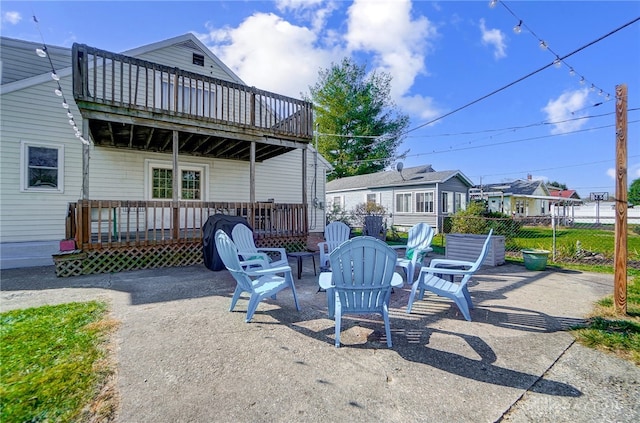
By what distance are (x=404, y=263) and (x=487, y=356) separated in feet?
7.14

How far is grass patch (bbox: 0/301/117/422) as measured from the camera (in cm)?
184

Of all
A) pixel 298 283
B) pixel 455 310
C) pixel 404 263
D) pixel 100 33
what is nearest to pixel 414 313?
pixel 455 310

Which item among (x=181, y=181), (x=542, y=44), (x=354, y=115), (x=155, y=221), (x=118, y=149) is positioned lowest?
(x=155, y=221)

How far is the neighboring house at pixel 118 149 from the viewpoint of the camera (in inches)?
240

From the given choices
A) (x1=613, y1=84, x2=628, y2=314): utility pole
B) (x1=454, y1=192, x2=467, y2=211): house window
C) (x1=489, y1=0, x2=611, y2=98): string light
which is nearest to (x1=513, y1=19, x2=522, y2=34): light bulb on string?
(x1=489, y1=0, x2=611, y2=98): string light

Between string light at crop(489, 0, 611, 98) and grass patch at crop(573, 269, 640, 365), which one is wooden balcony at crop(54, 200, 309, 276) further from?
grass patch at crop(573, 269, 640, 365)

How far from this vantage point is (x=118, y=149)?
8156mm

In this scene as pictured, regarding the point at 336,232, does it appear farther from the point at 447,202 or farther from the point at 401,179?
the point at 401,179

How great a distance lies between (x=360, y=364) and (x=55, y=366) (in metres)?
2.45

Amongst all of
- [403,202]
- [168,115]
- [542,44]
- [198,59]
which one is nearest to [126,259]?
[168,115]

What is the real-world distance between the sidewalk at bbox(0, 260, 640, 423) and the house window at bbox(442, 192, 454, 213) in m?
12.4

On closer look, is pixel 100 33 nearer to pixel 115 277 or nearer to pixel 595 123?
pixel 115 277

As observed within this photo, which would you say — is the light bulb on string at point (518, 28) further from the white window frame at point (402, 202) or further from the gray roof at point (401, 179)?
the white window frame at point (402, 202)

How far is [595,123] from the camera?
12055 millimetres
